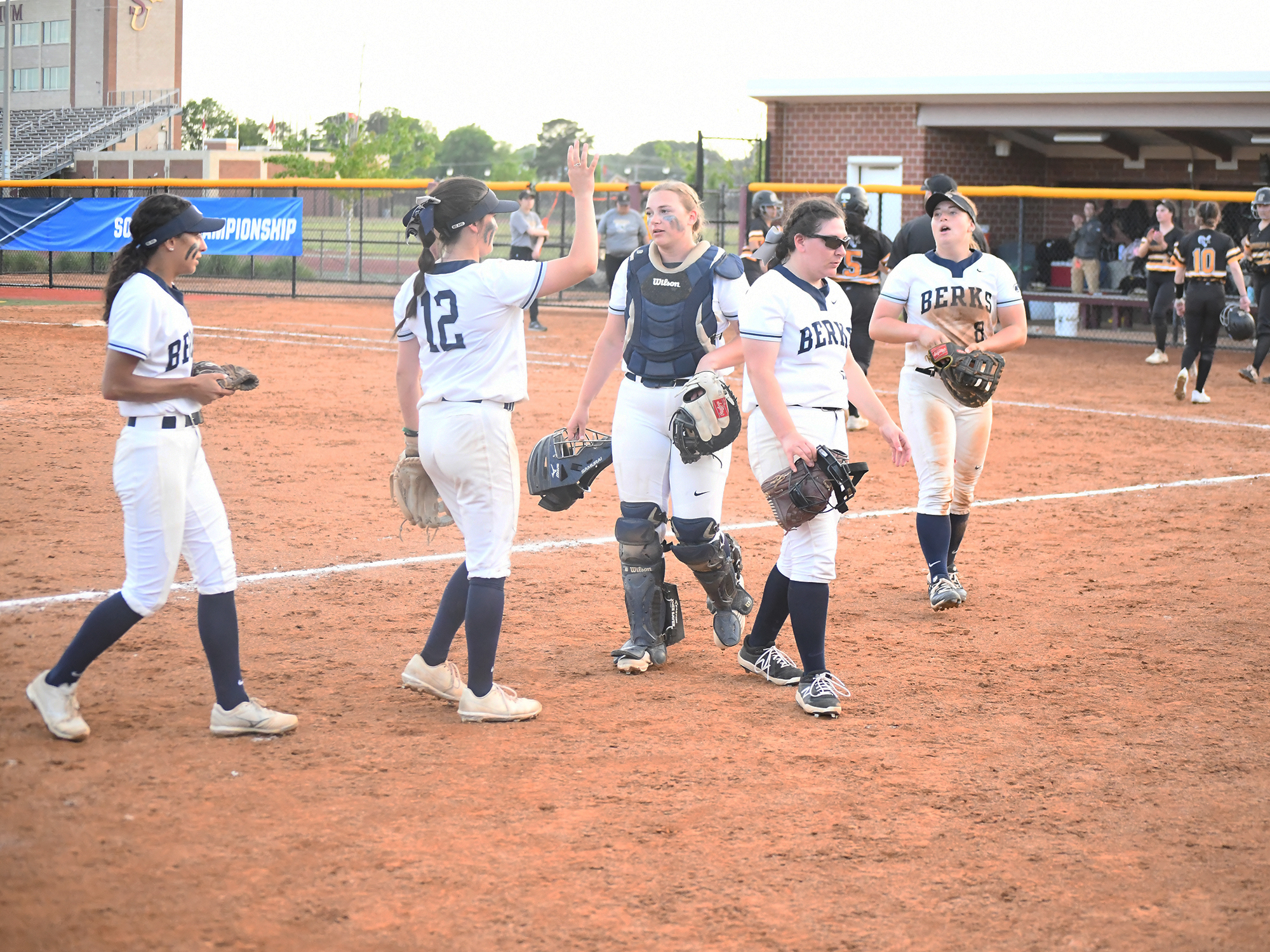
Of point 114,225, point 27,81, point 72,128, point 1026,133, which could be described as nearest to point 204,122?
point 27,81

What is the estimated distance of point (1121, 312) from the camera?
23.0 metres

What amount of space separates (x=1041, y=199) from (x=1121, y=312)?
448 cm

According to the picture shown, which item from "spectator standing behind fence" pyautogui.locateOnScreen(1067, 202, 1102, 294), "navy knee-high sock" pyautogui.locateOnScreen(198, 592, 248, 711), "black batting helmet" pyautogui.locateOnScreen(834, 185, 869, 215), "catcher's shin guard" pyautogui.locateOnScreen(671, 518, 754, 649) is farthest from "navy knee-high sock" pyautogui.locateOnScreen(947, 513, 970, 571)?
"spectator standing behind fence" pyautogui.locateOnScreen(1067, 202, 1102, 294)

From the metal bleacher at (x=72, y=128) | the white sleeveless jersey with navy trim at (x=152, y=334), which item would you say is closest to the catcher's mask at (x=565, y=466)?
the white sleeveless jersey with navy trim at (x=152, y=334)

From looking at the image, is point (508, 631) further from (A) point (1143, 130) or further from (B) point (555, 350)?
(A) point (1143, 130)

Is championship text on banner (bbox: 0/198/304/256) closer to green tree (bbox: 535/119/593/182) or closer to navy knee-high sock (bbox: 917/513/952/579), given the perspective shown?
navy knee-high sock (bbox: 917/513/952/579)

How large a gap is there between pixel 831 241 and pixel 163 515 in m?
2.70

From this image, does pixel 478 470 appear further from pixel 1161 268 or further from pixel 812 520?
pixel 1161 268

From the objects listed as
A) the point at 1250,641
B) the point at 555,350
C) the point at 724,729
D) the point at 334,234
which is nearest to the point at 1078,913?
the point at 724,729

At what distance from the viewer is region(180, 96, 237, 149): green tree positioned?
75506mm

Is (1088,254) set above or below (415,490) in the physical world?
above

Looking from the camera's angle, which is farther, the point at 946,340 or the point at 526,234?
the point at 526,234

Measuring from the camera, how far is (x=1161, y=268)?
1680 centimetres

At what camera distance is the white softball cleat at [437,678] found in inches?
200
